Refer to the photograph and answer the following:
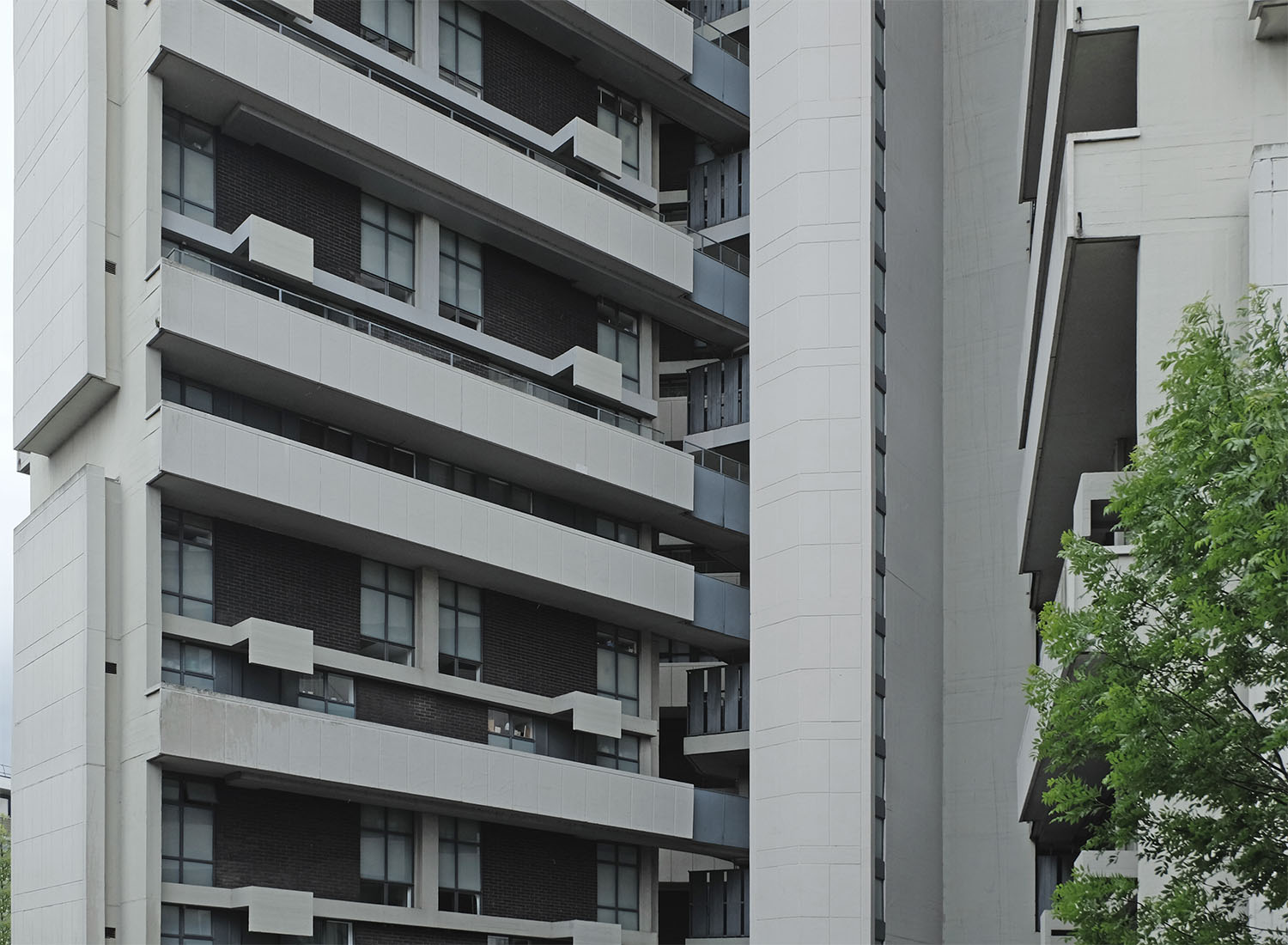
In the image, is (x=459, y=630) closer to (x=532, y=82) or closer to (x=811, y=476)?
(x=811, y=476)

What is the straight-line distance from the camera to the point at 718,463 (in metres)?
43.5

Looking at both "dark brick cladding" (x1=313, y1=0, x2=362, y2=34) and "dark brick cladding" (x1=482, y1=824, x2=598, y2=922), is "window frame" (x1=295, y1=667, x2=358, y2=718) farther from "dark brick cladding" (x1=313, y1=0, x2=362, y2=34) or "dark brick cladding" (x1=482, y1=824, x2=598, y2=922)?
"dark brick cladding" (x1=313, y1=0, x2=362, y2=34)

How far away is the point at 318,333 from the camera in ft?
117

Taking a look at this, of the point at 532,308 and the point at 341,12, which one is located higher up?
the point at 341,12

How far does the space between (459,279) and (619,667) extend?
417 inches

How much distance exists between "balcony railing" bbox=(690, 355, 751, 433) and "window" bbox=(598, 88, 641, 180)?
5710 millimetres

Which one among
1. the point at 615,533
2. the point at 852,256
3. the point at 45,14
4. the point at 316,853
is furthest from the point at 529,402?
the point at 45,14

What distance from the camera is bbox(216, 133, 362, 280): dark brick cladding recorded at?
3659 centimetres

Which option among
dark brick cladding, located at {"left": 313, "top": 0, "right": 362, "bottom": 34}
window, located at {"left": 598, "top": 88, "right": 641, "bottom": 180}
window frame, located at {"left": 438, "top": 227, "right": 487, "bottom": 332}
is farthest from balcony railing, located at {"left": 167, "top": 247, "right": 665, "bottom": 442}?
window, located at {"left": 598, "top": 88, "right": 641, "bottom": 180}

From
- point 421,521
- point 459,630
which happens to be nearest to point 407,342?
point 421,521

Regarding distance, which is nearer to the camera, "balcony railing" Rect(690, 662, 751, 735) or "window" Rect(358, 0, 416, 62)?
"window" Rect(358, 0, 416, 62)

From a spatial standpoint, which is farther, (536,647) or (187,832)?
(536,647)

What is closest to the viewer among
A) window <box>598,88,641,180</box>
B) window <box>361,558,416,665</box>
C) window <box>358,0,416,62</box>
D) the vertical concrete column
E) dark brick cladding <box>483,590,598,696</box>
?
the vertical concrete column

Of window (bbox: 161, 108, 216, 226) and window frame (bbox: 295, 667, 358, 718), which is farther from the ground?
window (bbox: 161, 108, 216, 226)
